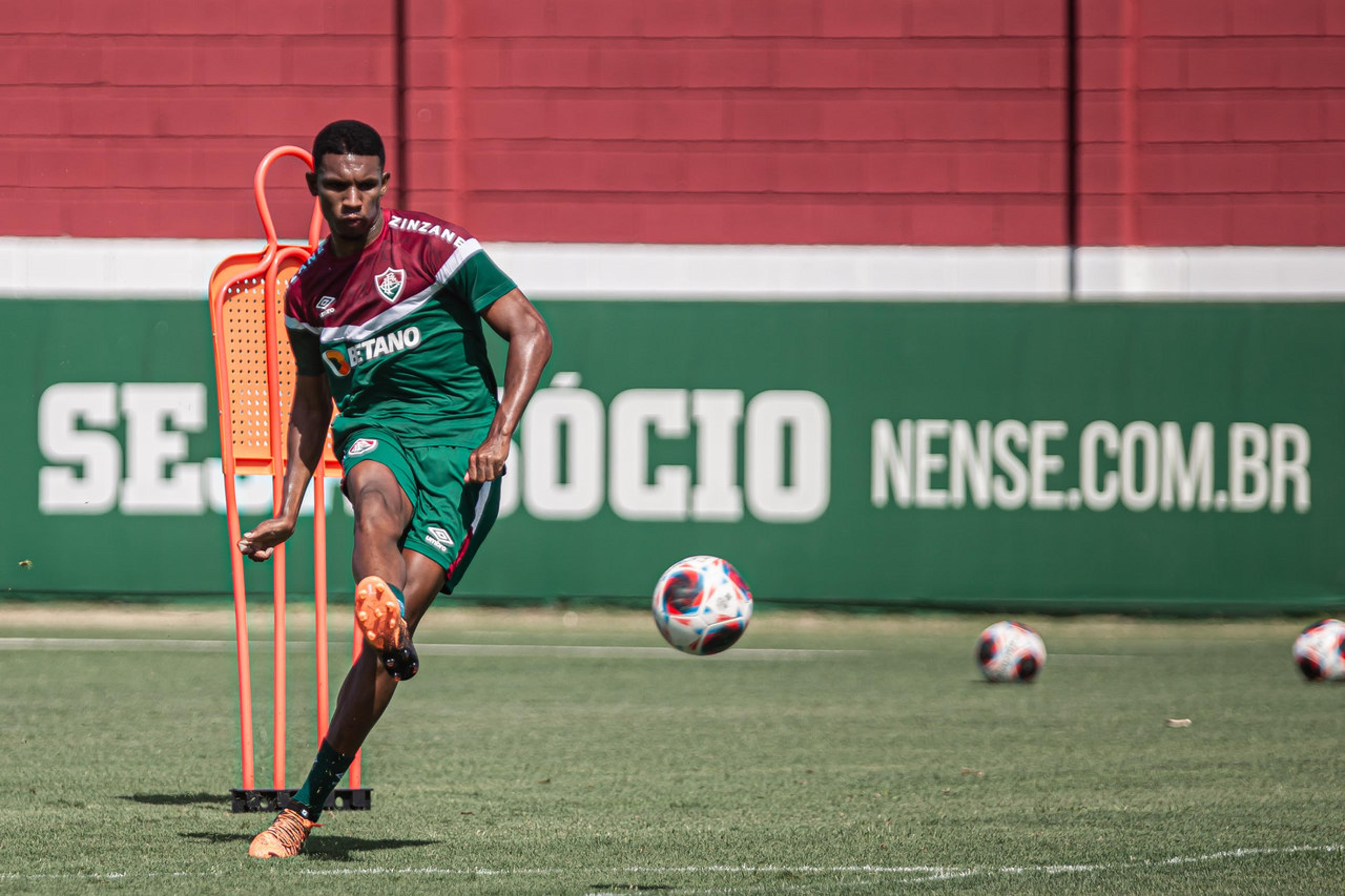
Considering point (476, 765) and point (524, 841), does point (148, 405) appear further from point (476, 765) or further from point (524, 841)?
point (524, 841)

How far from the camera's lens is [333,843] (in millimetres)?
5762

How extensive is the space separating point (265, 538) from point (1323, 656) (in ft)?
23.8

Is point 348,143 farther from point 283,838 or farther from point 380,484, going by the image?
point 283,838

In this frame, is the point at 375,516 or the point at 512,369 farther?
the point at 512,369

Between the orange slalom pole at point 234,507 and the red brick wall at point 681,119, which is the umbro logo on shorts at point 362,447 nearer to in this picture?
the orange slalom pole at point 234,507

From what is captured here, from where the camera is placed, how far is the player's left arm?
5316 millimetres

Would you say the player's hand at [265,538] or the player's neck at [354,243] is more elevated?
the player's neck at [354,243]

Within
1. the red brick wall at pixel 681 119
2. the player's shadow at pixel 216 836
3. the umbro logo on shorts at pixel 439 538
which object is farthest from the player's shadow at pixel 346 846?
the red brick wall at pixel 681 119

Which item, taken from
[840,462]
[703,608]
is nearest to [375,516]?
[703,608]

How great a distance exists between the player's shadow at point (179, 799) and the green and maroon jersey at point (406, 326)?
1744 millimetres

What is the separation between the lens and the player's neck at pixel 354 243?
559 centimetres

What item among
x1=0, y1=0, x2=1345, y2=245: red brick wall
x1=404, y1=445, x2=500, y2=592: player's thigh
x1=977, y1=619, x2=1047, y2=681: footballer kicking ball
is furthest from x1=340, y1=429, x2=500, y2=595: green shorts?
x1=0, y1=0, x2=1345, y2=245: red brick wall

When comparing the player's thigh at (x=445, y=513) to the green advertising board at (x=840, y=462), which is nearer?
the player's thigh at (x=445, y=513)

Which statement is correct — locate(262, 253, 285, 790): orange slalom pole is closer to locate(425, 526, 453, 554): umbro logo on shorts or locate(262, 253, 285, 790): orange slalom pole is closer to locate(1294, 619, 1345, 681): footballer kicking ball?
locate(425, 526, 453, 554): umbro logo on shorts
